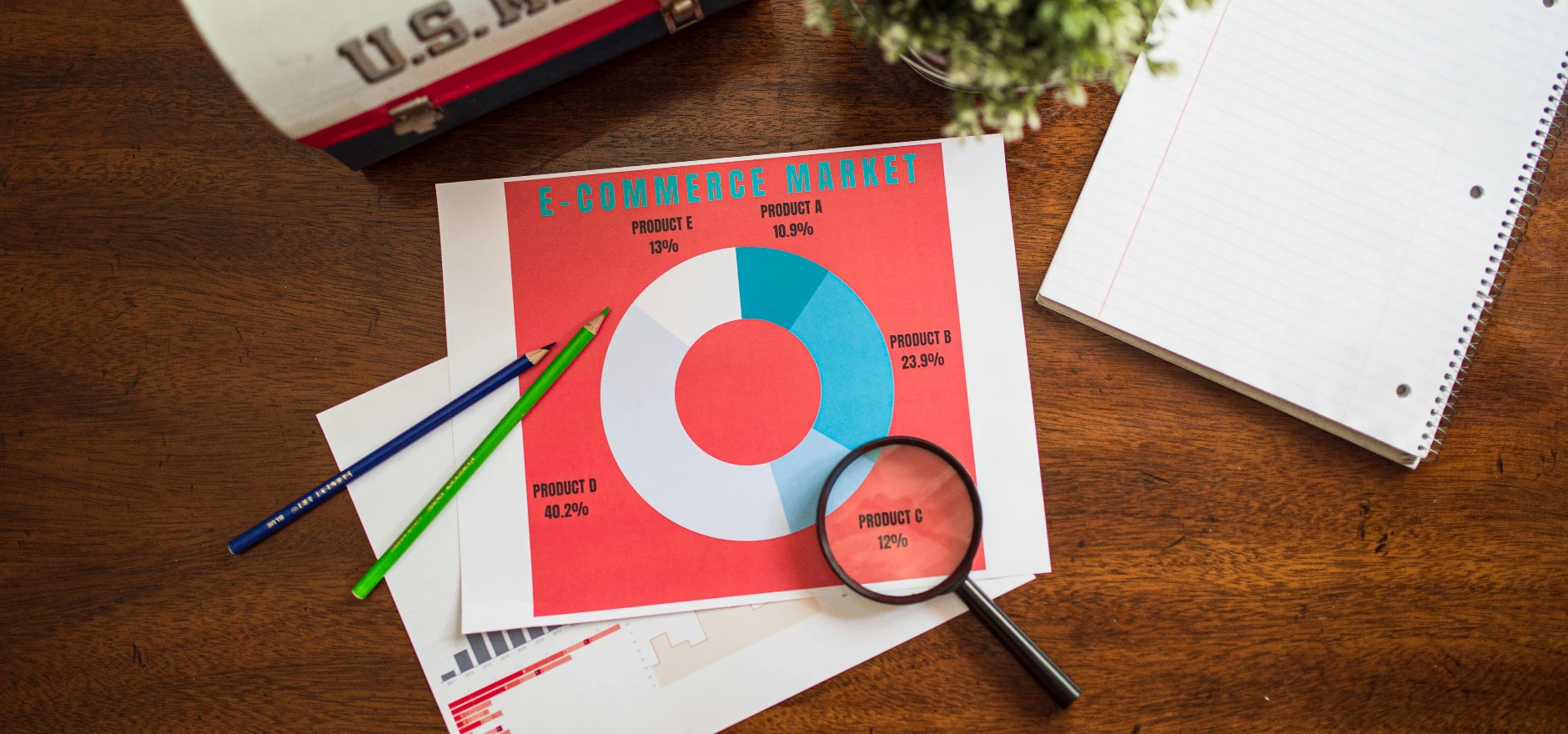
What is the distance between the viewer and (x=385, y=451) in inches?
47.2

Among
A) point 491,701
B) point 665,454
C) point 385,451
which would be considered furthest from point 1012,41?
point 491,701

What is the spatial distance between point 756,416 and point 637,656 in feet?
1.23

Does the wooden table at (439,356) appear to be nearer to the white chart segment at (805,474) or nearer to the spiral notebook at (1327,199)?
the spiral notebook at (1327,199)

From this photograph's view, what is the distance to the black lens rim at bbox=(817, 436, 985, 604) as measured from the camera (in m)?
1.13

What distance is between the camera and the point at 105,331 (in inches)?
48.3

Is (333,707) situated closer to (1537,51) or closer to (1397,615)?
(1397,615)

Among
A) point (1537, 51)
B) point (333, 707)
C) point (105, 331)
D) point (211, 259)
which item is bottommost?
point (333, 707)

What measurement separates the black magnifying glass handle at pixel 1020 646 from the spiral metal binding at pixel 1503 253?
61 cm

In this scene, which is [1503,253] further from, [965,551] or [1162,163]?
[965,551]

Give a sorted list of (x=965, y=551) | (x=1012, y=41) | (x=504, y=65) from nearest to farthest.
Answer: (x=1012, y=41)
(x=504, y=65)
(x=965, y=551)

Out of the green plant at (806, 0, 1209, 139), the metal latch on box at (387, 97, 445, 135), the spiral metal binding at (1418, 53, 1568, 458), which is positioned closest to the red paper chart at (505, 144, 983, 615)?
the metal latch on box at (387, 97, 445, 135)

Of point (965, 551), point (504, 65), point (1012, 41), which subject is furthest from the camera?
point (965, 551)

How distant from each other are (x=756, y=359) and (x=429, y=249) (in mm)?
495

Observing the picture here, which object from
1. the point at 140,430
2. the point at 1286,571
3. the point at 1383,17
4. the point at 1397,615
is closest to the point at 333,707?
the point at 140,430
